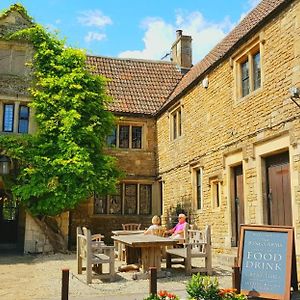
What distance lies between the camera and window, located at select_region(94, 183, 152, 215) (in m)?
17.6

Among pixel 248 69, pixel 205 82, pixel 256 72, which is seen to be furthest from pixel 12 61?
pixel 256 72

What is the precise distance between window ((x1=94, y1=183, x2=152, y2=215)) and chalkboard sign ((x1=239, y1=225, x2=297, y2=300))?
35.3 feet

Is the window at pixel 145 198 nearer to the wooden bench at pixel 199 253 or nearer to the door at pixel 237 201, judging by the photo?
the door at pixel 237 201

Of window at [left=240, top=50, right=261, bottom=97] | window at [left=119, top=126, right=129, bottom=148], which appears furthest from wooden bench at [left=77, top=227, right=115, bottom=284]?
window at [left=119, top=126, right=129, bottom=148]

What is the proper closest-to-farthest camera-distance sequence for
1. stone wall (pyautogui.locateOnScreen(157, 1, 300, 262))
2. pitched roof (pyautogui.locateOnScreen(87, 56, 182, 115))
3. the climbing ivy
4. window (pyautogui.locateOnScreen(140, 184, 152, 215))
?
stone wall (pyautogui.locateOnScreen(157, 1, 300, 262)) < the climbing ivy < window (pyautogui.locateOnScreen(140, 184, 152, 215)) < pitched roof (pyautogui.locateOnScreen(87, 56, 182, 115))

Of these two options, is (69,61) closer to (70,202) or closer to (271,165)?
(70,202)

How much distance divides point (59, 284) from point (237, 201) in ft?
18.0

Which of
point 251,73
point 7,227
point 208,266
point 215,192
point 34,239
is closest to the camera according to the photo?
point 208,266

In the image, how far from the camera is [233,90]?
11.7 meters

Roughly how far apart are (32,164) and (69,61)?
13.6 feet

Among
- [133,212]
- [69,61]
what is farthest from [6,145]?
[133,212]

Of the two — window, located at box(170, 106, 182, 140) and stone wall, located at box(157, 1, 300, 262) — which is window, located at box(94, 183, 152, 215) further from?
window, located at box(170, 106, 182, 140)

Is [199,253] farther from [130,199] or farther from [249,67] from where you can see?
[130,199]

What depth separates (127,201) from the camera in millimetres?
17953
